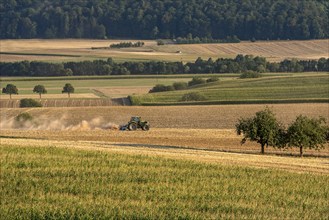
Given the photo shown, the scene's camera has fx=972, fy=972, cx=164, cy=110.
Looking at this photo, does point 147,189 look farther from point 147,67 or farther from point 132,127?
point 147,67

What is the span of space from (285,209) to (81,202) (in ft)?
20.4

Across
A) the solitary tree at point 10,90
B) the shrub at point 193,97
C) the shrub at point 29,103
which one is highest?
the solitary tree at point 10,90

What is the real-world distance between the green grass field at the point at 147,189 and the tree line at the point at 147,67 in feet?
268

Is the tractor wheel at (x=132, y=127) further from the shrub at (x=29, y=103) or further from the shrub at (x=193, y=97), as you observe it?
the shrub at (x=193, y=97)

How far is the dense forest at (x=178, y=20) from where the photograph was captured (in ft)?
563

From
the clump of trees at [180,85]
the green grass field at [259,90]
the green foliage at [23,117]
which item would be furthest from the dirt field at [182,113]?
the clump of trees at [180,85]

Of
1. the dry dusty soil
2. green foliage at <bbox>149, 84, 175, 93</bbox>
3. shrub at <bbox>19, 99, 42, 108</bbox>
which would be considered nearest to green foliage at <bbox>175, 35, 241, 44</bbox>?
green foliage at <bbox>149, 84, 175, 93</bbox>

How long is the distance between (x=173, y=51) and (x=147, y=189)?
11835cm

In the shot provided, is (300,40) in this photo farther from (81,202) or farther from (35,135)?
(81,202)

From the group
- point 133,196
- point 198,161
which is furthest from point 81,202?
point 198,161

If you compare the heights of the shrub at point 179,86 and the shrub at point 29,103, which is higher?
the shrub at point 179,86

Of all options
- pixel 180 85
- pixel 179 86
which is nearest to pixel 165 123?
pixel 179 86

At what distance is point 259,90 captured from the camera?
94.1 meters

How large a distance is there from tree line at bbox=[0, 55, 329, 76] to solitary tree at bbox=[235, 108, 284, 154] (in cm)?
6843
